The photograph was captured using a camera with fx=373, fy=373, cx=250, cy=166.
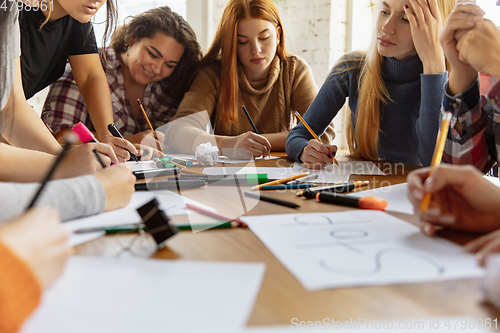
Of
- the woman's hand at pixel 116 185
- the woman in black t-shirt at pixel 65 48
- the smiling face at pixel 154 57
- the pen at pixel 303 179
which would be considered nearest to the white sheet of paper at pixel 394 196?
the pen at pixel 303 179

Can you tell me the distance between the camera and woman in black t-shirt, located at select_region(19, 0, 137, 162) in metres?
1.11

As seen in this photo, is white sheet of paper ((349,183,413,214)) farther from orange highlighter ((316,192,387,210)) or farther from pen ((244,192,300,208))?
A: pen ((244,192,300,208))

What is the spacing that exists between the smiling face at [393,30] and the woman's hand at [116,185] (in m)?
0.80

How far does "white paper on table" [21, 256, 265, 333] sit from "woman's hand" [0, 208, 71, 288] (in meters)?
0.02

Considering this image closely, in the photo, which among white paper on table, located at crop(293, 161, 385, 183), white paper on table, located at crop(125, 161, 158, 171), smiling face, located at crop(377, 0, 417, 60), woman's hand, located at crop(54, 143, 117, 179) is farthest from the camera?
smiling face, located at crop(377, 0, 417, 60)

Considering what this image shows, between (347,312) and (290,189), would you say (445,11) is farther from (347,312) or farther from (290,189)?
(347,312)

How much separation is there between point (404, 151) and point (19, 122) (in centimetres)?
103

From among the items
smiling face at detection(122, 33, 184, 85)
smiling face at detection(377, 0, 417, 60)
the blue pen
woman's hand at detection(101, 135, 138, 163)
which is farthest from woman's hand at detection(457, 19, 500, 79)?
smiling face at detection(122, 33, 184, 85)

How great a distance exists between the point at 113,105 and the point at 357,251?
4.33 feet

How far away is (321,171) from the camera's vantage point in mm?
849

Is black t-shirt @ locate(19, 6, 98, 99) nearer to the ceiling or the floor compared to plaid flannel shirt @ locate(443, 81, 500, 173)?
nearer to the ceiling

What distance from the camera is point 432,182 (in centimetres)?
39

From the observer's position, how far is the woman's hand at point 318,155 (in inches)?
36.2

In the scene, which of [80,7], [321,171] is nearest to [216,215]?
[321,171]
